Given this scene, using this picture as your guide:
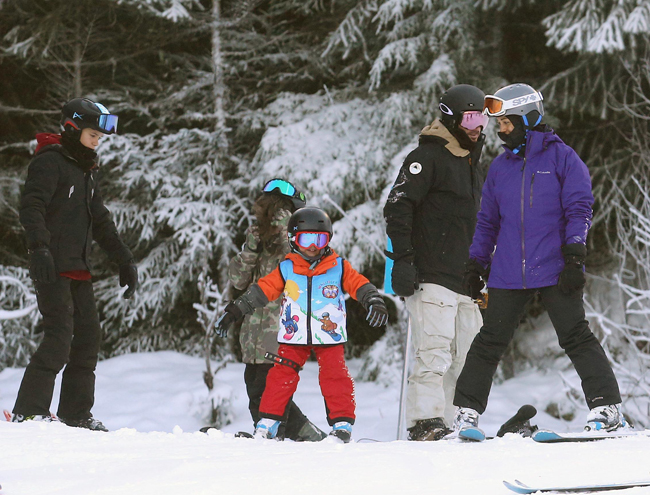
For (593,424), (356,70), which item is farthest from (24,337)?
(593,424)

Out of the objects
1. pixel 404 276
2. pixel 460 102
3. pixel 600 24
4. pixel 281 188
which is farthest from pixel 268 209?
pixel 600 24

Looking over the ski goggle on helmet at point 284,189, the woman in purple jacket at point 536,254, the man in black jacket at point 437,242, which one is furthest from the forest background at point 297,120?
the woman in purple jacket at point 536,254

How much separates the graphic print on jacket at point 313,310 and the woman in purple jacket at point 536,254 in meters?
0.78

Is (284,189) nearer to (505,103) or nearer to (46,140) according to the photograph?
(46,140)

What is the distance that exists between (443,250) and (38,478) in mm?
2498

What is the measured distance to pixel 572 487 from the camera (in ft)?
8.63

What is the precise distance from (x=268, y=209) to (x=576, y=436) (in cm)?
238

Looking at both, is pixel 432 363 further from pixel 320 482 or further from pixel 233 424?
pixel 233 424

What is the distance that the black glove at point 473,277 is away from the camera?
4.02m

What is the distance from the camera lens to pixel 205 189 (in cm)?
1045

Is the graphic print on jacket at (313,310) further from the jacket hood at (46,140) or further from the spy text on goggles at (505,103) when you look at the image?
the jacket hood at (46,140)

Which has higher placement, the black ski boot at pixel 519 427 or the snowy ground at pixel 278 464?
the snowy ground at pixel 278 464

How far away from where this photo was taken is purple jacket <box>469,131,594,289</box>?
3697 mm

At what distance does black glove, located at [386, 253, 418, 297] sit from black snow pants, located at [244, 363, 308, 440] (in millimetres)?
1143
